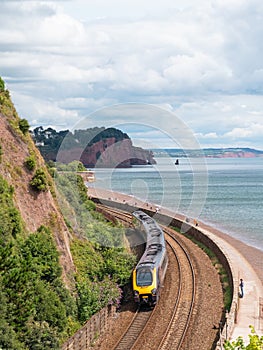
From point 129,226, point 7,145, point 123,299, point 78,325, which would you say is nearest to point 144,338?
point 78,325

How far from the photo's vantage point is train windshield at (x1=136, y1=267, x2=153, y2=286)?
Result: 28844 millimetres

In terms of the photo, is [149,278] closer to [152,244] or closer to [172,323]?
[172,323]

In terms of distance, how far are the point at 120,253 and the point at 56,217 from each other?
19.5ft

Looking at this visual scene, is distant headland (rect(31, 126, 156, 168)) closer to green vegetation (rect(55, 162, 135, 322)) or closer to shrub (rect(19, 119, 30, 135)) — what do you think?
green vegetation (rect(55, 162, 135, 322))

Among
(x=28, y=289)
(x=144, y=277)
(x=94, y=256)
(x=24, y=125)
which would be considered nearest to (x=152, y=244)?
(x=94, y=256)

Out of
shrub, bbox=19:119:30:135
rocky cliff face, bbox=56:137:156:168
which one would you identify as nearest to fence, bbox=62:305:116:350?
shrub, bbox=19:119:30:135

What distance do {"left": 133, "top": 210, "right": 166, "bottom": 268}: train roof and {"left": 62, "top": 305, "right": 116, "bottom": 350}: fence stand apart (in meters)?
3.82

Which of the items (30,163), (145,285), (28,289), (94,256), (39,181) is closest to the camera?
(28,289)

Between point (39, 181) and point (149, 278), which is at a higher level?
point (39, 181)

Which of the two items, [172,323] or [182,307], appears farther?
[182,307]

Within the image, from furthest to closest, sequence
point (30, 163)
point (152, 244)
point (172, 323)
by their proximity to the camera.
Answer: point (152, 244), point (30, 163), point (172, 323)

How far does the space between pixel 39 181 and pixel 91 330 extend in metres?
9.29

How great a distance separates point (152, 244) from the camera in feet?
119

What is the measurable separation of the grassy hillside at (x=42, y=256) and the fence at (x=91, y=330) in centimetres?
64
